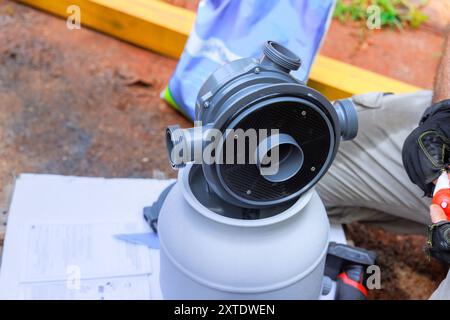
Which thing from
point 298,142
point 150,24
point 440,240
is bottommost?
point 150,24

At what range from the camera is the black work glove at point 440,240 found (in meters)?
1.18

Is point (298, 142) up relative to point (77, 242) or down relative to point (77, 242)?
up

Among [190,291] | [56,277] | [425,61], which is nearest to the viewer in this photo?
[190,291]

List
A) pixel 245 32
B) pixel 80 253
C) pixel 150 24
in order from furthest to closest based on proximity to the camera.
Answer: pixel 150 24 → pixel 245 32 → pixel 80 253

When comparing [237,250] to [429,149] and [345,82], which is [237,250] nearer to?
[429,149]

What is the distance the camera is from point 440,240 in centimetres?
119

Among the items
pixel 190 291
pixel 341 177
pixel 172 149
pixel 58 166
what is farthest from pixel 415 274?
pixel 58 166

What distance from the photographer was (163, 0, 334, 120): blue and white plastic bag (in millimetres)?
1931

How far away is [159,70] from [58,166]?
0.66 metres

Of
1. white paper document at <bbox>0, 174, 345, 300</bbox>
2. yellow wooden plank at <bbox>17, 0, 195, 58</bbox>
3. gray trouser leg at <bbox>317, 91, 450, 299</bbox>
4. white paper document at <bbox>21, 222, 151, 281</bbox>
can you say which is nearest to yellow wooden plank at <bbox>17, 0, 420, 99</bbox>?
yellow wooden plank at <bbox>17, 0, 195, 58</bbox>

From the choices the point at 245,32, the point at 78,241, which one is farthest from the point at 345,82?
the point at 78,241

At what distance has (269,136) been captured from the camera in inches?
44.6

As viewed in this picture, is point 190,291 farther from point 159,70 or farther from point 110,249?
point 159,70

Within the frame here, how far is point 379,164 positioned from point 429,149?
315mm
